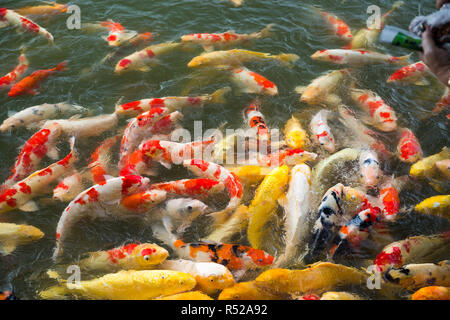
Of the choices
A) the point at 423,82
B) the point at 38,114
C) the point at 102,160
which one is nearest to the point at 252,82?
the point at 102,160

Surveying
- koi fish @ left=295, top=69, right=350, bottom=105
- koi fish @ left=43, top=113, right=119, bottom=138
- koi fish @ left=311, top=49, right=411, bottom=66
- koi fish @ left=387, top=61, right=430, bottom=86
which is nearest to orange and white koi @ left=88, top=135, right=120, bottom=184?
koi fish @ left=43, top=113, right=119, bottom=138

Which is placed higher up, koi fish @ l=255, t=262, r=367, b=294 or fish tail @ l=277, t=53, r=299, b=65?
fish tail @ l=277, t=53, r=299, b=65

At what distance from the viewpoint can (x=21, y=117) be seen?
5535 mm

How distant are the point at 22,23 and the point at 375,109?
6.99m

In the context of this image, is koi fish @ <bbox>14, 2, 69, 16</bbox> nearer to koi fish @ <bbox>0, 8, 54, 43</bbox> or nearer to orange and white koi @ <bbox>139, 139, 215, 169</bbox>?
koi fish @ <bbox>0, 8, 54, 43</bbox>

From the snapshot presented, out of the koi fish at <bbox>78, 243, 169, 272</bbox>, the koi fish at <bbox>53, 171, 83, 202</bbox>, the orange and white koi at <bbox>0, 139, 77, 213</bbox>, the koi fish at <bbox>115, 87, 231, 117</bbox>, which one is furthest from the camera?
the koi fish at <bbox>115, 87, 231, 117</bbox>

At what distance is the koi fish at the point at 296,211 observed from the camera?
396 centimetres

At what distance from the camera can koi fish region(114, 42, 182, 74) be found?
256 inches

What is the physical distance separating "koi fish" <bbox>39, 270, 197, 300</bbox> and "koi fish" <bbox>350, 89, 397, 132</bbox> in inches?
147

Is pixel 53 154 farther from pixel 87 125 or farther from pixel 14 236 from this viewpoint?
pixel 14 236

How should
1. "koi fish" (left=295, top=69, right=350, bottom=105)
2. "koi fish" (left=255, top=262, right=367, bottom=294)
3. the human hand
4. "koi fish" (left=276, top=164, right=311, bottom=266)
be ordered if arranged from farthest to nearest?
"koi fish" (left=295, top=69, right=350, bottom=105) < "koi fish" (left=276, top=164, right=311, bottom=266) < "koi fish" (left=255, top=262, right=367, bottom=294) < the human hand

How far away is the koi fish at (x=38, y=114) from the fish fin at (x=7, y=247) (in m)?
2.12

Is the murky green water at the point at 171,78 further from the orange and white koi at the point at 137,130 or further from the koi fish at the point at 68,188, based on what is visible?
the orange and white koi at the point at 137,130

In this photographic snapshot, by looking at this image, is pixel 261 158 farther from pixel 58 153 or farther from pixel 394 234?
pixel 58 153
